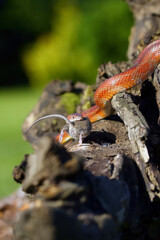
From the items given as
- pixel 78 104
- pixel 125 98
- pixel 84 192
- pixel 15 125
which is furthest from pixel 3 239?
pixel 15 125

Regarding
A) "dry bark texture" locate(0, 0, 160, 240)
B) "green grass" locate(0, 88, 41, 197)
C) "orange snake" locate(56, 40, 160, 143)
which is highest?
"green grass" locate(0, 88, 41, 197)

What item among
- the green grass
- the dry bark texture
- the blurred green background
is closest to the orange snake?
the dry bark texture

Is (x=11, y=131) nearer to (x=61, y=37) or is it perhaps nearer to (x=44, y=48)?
(x=61, y=37)

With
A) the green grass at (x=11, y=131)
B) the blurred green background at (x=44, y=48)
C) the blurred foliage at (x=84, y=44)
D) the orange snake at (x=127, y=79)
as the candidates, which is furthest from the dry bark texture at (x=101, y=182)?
the blurred foliage at (x=84, y=44)

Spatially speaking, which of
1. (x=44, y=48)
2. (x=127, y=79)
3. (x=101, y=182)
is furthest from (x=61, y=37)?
(x=101, y=182)

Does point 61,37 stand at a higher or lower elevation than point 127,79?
higher

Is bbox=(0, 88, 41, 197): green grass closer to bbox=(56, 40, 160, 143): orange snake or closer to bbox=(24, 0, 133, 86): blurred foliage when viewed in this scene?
bbox=(24, 0, 133, 86): blurred foliage

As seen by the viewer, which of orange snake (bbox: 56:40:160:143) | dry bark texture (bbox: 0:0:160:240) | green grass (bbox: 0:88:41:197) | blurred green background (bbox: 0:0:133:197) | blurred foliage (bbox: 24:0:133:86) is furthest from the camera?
blurred foliage (bbox: 24:0:133:86)

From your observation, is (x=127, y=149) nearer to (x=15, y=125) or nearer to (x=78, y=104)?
(x=78, y=104)
